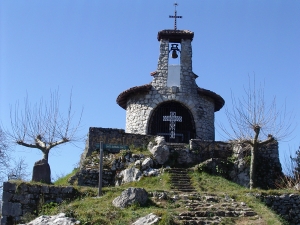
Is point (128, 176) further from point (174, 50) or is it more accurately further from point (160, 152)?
point (174, 50)

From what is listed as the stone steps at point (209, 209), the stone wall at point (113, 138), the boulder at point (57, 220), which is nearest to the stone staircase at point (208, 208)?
the stone steps at point (209, 209)

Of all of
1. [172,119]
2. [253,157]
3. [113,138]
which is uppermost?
[172,119]

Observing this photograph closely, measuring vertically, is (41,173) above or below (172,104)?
below

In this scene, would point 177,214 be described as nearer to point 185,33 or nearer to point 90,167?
point 90,167

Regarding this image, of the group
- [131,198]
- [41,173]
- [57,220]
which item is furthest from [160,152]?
[57,220]

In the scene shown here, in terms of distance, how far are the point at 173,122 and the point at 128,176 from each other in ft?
21.4

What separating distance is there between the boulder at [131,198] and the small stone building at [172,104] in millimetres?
10542

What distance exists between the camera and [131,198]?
1278cm

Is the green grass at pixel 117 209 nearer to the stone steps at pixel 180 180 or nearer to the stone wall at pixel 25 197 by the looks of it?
the stone wall at pixel 25 197

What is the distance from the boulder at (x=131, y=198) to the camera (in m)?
12.7

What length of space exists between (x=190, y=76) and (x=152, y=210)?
13.2 meters

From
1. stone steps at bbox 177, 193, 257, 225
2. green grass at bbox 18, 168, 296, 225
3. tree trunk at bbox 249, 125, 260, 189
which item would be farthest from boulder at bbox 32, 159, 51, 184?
tree trunk at bbox 249, 125, 260, 189

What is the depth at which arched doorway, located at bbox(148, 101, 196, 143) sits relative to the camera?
23.8m

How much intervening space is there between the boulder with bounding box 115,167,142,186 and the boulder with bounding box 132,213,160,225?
632cm
